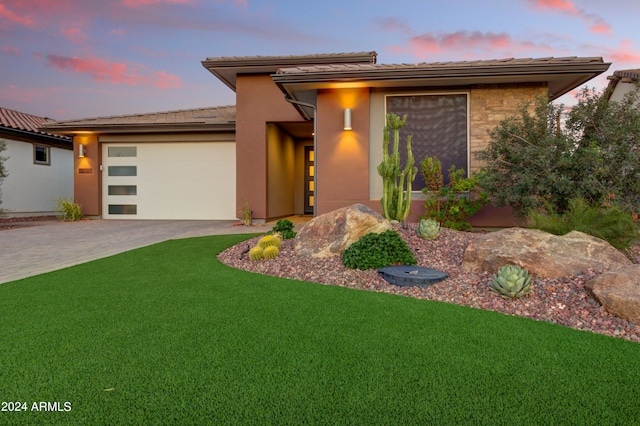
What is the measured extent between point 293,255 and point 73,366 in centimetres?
327

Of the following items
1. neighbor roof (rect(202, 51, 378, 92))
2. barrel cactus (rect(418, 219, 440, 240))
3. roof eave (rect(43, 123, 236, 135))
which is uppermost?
neighbor roof (rect(202, 51, 378, 92))

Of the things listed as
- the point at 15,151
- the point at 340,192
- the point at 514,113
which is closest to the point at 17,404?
the point at 340,192

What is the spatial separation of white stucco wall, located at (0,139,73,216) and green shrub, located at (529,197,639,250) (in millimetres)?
16579

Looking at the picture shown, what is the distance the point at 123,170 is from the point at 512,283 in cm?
1333

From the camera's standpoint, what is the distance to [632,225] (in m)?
4.34

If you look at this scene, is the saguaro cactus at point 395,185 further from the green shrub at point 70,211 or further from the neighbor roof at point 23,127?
the neighbor roof at point 23,127

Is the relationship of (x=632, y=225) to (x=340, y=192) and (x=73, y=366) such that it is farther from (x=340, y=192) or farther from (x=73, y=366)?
(x=73, y=366)

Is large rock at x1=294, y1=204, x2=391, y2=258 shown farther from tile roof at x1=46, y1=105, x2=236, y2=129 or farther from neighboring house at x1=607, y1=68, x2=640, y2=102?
neighboring house at x1=607, y1=68, x2=640, y2=102

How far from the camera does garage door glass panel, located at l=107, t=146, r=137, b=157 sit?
12758 mm

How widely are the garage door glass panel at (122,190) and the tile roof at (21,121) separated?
341cm

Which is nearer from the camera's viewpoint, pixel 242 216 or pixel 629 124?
pixel 629 124

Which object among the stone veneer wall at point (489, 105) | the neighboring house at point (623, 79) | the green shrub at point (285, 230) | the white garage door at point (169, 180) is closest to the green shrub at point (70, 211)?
the white garage door at point (169, 180)

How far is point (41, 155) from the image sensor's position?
14648 mm

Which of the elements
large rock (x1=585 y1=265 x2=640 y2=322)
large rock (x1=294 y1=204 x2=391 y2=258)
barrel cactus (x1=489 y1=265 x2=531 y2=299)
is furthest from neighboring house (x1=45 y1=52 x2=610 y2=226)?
large rock (x1=585 y1=265 x2=640 y2=322)
